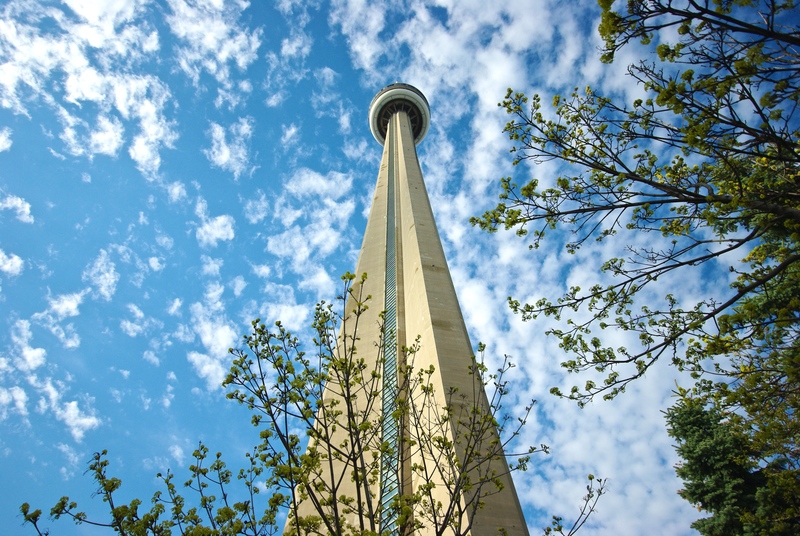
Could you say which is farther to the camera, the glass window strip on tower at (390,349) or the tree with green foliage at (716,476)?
the tree with green foliage at (716,476)

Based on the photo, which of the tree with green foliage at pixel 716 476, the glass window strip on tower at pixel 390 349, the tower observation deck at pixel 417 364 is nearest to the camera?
the tower observation deck at pixel 417 364

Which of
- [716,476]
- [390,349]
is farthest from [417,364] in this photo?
[716,476]

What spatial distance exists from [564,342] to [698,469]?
7.15 meters

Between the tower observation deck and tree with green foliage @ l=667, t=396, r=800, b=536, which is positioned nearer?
the tower observation deck

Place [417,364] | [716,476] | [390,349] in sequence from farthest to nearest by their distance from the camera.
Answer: [390,349]
[417,364]
[716,476]

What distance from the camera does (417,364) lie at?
41.0 feet

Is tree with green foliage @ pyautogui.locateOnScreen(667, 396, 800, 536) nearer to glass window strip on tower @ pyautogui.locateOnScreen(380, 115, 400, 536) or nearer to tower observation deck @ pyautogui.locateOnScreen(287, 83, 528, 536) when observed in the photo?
tower observation deck @ pyautogui.locateOnScreen(287, 83, 528, 536)

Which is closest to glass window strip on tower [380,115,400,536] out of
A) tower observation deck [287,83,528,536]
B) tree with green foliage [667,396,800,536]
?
tower observation deck [287,83,528,536]

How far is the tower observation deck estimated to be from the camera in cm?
521

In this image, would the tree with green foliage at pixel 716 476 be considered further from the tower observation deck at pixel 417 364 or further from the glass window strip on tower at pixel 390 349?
the glass window strip on tower at pixel 390 349

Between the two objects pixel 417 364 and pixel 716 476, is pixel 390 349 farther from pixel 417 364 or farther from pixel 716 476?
pixel 716 476

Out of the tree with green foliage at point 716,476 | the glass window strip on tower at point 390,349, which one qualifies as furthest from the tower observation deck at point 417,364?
the tree with green foliage at point 716,476

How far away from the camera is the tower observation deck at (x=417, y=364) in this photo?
5215 millimetres

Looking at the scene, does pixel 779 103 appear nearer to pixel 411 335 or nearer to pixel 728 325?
pixel 728 325
